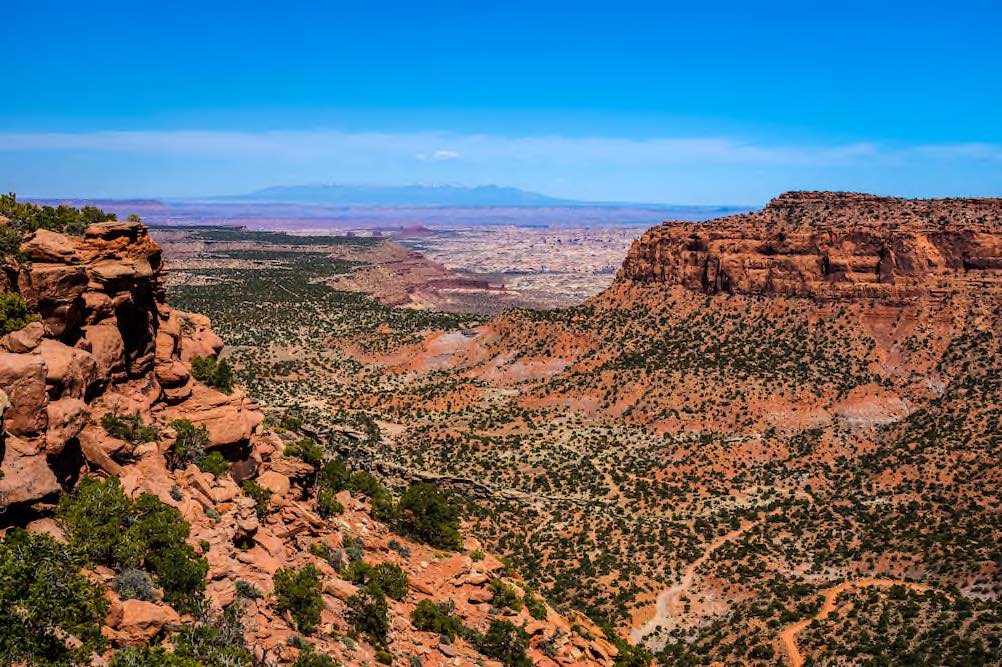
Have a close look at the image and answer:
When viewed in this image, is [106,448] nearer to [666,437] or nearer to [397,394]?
[666,437]

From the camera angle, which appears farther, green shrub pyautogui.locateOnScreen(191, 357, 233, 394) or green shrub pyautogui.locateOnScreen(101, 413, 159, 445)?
green shrub pyautogui.locateOnScreen(191, 357, 233, 394)

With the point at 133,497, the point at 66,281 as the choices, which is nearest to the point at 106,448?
the point at 133,497

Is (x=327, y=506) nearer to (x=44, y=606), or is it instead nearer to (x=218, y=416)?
(x=218, y=416)

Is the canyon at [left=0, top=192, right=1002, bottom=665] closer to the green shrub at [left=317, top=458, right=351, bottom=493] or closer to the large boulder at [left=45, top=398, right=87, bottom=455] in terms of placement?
the large boulder at [left=45, top=398, right=87, bottom=455]

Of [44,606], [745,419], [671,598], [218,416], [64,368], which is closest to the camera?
[44,606]

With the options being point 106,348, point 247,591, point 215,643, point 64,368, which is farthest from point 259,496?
point 215,643

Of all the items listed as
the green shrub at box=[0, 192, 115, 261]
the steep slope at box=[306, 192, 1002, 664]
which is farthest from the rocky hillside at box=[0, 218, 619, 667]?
the steep slope at box=[306, 192, 1002, 664]
